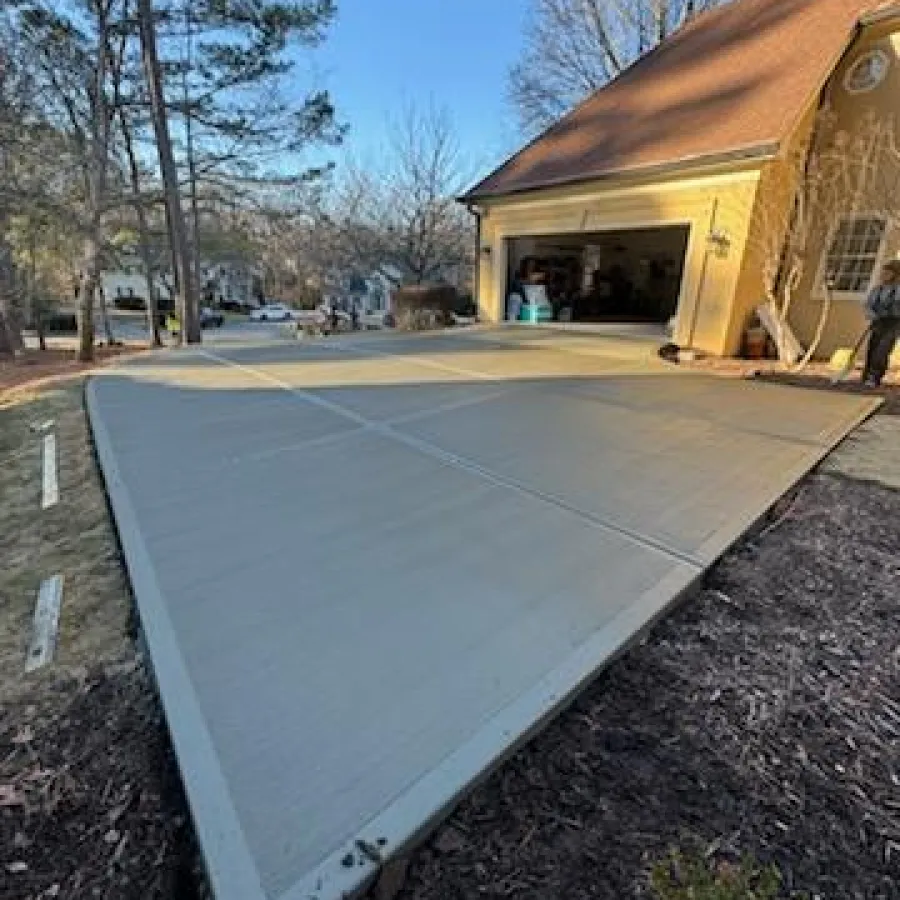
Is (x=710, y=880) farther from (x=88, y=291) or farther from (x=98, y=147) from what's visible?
(x=88, y=291)

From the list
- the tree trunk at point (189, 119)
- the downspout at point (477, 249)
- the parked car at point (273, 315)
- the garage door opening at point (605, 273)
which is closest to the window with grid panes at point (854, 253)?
the garage door opening at point (605, 273)

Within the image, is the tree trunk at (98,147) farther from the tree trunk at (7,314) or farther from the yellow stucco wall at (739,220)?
the yellow stucco wall at (739,220)

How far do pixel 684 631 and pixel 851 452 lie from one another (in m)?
3.19

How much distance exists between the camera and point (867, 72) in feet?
25.7

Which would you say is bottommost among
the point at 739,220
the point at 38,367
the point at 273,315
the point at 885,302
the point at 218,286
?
the point at 273,315

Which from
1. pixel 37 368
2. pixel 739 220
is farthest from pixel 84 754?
pixel 37 368

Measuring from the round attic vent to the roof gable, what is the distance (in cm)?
44

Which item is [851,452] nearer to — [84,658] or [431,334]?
[84,658]

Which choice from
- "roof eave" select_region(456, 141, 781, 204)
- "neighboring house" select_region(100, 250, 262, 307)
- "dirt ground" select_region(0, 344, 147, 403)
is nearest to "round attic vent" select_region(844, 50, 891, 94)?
"roof eave" select_region(456, 141, 781, 204)

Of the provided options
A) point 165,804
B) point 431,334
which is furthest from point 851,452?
point 431,334

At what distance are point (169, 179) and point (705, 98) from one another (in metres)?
10.9

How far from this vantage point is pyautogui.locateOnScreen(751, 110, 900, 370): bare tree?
24.8 ft

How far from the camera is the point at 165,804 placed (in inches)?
64.3

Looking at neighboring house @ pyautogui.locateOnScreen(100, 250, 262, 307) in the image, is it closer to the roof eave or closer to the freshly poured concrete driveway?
the roof eave
